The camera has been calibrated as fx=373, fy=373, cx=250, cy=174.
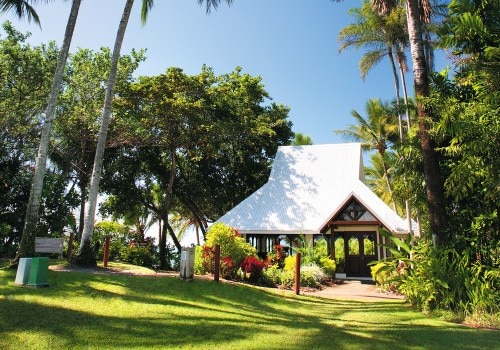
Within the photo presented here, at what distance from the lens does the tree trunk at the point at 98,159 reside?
11.7m

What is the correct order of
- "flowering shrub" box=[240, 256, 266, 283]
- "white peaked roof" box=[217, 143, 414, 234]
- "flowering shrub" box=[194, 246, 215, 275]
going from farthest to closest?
"white peaked roof" box=[217, 143, 414, 234]
"flowering shrub" box=[194, 246, 215, 275]
"flowering shrub" box=[240, 256, 266, 283]

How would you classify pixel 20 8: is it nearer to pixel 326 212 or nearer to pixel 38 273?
pixel 38 273

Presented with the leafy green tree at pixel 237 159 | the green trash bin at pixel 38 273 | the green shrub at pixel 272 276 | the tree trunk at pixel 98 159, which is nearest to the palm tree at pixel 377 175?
the leafy green tree at pixel 237 159

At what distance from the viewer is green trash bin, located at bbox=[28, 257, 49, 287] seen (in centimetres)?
837

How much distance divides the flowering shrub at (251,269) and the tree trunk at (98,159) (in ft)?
17.3

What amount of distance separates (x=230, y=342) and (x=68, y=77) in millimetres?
21189

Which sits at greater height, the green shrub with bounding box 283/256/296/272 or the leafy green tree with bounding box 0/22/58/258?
the leafy green tree with bounding box 0/22/58/258

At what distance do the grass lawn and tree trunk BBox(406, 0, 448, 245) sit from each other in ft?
7.95

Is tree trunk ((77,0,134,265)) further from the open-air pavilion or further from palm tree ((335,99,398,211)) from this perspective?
palm tree ((335,99,398,211))

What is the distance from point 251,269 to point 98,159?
659cm

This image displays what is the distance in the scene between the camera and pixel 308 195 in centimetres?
2225

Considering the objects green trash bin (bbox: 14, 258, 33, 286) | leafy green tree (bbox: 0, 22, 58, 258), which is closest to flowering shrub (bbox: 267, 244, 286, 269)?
green trash bin (bbox: 14, 258, 33, 286)

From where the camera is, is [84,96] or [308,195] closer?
[84,96]

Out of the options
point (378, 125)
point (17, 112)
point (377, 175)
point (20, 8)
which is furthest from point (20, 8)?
point (377, 175)
